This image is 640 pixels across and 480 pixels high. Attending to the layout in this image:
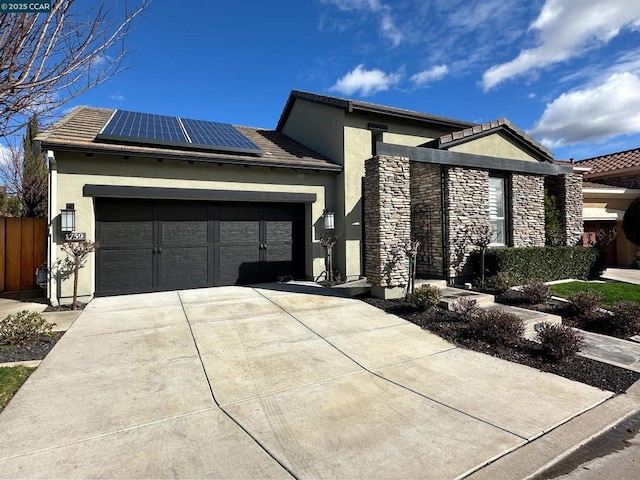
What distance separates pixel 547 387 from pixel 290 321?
403 centimetres

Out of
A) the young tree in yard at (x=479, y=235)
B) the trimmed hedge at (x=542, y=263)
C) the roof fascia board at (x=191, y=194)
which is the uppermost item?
the roof fascia board at (x=191, y=194)

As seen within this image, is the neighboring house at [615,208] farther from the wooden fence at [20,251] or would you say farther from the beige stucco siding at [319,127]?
the wooden fence at [20,251]

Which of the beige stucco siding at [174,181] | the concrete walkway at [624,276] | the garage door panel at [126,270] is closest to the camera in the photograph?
the beige stucco siding at [174,181]

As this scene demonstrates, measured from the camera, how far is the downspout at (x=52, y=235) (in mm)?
7363

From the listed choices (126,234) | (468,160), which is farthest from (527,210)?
(126,234)

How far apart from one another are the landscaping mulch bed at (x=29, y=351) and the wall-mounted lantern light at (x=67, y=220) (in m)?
3.13

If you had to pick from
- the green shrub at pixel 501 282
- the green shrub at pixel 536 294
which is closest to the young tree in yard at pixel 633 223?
the green shrub at pixel 501 282

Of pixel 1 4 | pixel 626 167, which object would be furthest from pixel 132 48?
pixel 626 167

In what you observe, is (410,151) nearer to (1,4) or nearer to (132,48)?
(132,48)

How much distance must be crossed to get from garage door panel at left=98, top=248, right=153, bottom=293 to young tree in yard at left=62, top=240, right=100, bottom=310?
2.04ft

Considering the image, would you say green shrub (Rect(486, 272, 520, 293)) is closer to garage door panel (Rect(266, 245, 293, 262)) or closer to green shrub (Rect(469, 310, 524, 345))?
green shrub (Rect(469, 310, 524, 345))

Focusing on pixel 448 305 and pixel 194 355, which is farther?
pixel 448 305

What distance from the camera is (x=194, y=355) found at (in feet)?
15.1

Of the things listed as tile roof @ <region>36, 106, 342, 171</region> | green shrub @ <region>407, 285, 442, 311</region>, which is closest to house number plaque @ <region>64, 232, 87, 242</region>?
tile roof @ <region>36, 106, 342, 171</region>
